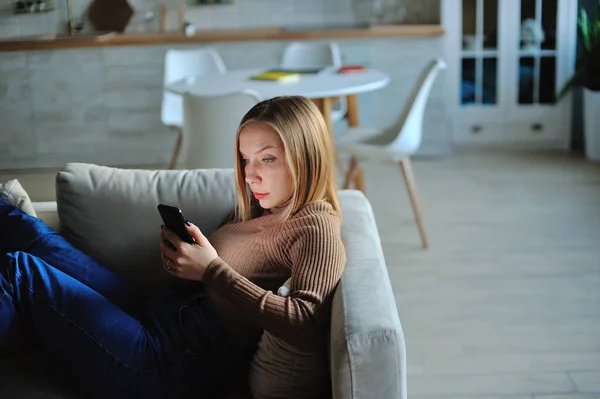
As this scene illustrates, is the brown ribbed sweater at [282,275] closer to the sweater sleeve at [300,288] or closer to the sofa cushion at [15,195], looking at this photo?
the sweater sleeve at [300,288]

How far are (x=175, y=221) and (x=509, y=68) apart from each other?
3.94 meters

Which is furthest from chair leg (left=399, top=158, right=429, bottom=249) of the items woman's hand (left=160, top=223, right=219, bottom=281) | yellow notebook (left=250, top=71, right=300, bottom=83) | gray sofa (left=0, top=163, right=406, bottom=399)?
woman's hand (left=160, top=223, right=219, bottom=281)

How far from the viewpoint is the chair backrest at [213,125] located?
129 inches

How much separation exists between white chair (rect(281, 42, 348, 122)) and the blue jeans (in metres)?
2.97

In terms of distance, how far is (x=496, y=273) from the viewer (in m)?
3.33

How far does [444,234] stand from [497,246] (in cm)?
28

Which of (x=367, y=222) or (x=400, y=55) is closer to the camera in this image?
(x=367, y=222)

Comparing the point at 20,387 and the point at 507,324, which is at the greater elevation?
the point at 20,387

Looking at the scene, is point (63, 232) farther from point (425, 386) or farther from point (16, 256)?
point (425, 386)

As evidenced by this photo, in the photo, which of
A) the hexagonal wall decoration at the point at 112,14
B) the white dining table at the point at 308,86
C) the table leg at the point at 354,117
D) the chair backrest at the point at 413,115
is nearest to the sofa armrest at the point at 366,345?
the white dining table at the point at 308,86

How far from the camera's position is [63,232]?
7.01 feet

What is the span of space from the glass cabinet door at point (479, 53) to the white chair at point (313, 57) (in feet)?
3.00

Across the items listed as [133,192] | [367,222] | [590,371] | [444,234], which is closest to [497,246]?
[444,234]

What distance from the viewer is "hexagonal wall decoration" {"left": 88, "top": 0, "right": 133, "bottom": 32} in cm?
543
